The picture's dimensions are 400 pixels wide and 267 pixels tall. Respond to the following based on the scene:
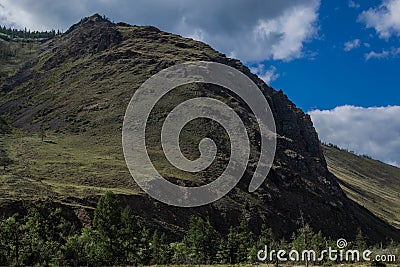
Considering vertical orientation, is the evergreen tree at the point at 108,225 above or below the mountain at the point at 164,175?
below

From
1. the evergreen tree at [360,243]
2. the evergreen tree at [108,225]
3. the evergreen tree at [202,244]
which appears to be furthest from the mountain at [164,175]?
the evergreen tree at [108,225]

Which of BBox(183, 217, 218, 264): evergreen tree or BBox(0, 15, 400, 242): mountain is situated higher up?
BBox(0, 15, 400, 242): mountain

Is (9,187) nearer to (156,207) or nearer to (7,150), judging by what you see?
(156,207)

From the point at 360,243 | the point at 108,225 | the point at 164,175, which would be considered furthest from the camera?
the point at 164,175

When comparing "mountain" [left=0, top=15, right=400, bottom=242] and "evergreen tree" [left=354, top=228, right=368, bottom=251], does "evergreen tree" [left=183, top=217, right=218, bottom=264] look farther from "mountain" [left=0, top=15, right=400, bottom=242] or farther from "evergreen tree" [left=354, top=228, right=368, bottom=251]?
"evergreen tree" [left=354, top=228, right=368, bottom=251]

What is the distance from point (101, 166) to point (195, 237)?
62.3m

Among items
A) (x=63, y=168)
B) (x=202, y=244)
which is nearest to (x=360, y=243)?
(x=202, y=244)

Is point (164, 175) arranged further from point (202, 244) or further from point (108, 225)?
point (108, 225)

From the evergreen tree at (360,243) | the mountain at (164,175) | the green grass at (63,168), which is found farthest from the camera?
the evergreen tree at (360,243)

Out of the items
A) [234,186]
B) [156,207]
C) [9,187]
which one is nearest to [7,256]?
[9,187]

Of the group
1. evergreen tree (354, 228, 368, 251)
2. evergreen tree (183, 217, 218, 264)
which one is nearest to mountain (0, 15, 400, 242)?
evergreen tree (354, 228, 368, 251)

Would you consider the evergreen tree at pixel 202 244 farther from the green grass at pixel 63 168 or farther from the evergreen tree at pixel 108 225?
the green grass at pixel 63 168

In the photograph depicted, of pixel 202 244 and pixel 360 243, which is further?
pixel 360 243

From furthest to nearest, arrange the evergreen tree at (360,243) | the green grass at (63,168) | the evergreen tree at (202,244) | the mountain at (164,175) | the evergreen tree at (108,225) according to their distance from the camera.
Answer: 1. the evergreen tree at (360,243)
2. the mountain at (164,175)
3. the green grass at (63,168)
4. the evergreen tree at (202,244)
5. the evergreen tree at (108,225)
